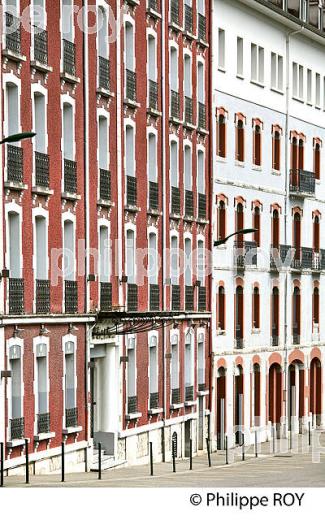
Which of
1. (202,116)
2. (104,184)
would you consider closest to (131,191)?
(104,184)

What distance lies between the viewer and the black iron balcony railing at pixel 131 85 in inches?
2372

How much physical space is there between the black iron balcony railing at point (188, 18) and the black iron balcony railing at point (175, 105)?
3.15 metres

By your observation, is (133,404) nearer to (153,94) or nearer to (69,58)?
(153,94)

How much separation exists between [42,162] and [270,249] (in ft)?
101

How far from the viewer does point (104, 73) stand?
57312mm

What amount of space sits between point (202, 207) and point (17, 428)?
24.0 m

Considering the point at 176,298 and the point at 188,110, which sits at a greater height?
the point at 188,110

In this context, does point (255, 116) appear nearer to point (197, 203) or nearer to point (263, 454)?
point (197, 203)

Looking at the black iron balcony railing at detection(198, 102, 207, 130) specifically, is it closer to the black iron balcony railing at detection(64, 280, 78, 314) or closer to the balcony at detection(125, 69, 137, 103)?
the balcony at detection(125, 69, 137, 103)

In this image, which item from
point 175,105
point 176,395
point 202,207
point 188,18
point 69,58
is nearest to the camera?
point 69,58

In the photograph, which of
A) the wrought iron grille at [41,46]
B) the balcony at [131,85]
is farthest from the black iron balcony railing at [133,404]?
the wrought iron grille at [41,46]

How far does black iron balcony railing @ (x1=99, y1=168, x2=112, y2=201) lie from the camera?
57.0m

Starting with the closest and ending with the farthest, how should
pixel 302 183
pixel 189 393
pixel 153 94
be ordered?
pixel 153 94 → pixel 189 393 → pixel 302 183

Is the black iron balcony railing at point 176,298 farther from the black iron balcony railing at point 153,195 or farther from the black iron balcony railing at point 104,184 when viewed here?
the black iron balcony railing at point 104,184
